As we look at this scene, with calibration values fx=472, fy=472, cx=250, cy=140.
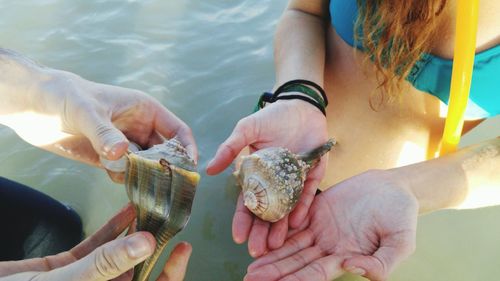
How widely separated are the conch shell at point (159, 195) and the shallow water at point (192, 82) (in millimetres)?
1022

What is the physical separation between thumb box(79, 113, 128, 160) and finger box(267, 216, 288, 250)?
66 cm

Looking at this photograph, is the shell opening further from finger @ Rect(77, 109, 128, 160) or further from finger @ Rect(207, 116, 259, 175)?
finger @ Rect(77, 109, 128, 160)

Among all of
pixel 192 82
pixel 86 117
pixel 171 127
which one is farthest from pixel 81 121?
pixel 192 82

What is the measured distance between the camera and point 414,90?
7.91 ft

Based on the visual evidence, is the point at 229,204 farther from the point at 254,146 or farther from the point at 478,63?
the point at 478,63

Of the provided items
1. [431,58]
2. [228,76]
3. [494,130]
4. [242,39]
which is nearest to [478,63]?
[431,58]

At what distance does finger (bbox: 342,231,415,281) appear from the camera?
1.59 m

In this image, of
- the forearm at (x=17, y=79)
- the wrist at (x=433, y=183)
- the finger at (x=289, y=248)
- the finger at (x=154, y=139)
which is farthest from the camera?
the finger at (x=154, y=139)

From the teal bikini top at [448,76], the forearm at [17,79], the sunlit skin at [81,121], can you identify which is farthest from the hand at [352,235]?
the forearm at [17,79]

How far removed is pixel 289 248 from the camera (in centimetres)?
182

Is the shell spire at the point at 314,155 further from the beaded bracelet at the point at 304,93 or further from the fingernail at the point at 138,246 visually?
the fingernail at the point at 138,246

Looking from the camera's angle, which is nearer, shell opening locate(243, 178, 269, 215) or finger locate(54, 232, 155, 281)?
finger locate(54, 232, 155, 281)

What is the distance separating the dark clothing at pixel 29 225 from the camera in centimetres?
247

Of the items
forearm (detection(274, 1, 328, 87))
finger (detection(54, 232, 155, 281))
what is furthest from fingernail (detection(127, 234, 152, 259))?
forearm (detection(274, 1, 328, 87))
